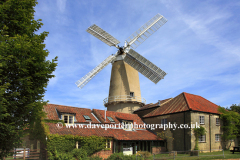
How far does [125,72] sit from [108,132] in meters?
13.8

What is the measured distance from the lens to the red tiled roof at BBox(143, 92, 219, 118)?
95.3 feet

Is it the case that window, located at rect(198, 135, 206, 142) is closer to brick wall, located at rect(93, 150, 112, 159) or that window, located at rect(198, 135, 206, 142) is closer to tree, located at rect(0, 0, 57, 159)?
brick wall, located at rect(93, 150, 112, 159)

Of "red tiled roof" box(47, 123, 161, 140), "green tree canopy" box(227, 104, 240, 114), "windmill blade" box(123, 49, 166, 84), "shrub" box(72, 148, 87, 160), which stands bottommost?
"shrub" box(72, 148, 87, 160)

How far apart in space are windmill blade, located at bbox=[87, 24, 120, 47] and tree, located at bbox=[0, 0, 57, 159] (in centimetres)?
2339

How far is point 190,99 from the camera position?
102ft

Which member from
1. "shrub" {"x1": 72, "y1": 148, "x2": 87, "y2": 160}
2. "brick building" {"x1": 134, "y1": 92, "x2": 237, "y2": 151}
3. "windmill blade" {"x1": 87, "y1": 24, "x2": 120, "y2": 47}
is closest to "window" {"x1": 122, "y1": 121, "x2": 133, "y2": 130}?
"brick building" {"x1": 134, "y1": 92, "x2": 237, "y2": 151}

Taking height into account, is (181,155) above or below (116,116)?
below

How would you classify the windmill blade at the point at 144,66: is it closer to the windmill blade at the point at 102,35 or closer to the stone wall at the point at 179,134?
the windmill blade at the point at 102,35

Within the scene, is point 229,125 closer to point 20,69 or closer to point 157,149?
point 157,149

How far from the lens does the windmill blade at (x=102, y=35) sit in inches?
1441

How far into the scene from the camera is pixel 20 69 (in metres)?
11.8

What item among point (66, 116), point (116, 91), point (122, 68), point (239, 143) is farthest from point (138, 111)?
point (239, 143)

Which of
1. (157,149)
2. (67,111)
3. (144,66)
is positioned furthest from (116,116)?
(144,66)

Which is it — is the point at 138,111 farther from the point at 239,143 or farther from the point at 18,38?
the point at 18,38
